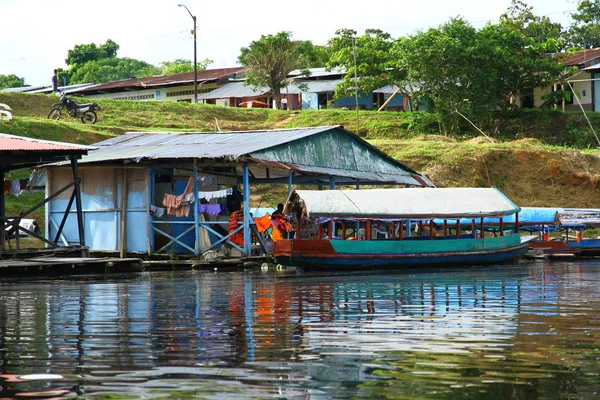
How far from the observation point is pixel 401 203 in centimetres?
2375

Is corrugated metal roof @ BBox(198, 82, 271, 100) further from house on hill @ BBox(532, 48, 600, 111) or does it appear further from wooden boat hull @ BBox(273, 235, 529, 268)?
wooden boat hull @ BBox(273, 235, 529, 268)

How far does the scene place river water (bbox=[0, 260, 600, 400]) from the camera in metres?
6.48

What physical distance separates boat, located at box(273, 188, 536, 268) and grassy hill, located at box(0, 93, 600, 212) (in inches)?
499

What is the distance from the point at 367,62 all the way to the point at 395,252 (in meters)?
26.7

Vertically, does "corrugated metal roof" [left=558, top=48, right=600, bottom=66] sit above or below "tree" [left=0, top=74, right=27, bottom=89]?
below

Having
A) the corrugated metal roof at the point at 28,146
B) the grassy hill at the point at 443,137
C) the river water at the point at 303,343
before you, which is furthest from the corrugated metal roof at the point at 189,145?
the grassy hill at the point at 443,137

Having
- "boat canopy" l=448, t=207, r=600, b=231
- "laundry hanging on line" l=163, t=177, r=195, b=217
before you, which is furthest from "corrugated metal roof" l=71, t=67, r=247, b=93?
"laundry hanging on line" l=163, t=177, r=195, b=217

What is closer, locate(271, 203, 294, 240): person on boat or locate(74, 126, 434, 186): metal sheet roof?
locate(271, 203, 294, 240): person on boat

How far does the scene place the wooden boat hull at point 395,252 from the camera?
22.2m

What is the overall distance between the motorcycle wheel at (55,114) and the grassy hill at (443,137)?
0.51 meters

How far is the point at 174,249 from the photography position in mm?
24844

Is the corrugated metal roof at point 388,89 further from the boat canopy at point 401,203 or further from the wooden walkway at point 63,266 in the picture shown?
the wooden walkway at point 63,266

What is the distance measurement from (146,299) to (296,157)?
11.7 metres

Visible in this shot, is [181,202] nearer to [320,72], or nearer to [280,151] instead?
[280,151]
